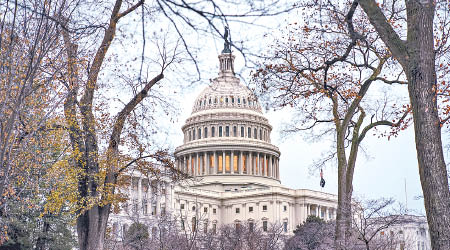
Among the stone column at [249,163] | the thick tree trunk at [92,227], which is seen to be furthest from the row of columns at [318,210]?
the thick tree trunk at [92,227]

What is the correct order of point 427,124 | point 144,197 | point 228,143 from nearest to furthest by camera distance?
point 427,124 → point 144,197 → point 228,143

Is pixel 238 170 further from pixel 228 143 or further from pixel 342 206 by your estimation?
pixel 342 206

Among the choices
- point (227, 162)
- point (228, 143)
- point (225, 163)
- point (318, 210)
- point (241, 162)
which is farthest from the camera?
point (227, 162)

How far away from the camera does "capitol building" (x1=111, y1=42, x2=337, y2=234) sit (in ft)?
359

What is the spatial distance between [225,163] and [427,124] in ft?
369

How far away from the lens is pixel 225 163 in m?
121

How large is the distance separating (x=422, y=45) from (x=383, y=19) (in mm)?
737

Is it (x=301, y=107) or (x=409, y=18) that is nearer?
(x=409, y=18)

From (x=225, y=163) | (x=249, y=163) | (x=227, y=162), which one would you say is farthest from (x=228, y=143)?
(x=249, y=163)

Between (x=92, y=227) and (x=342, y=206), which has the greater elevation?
(x=342, y=206)

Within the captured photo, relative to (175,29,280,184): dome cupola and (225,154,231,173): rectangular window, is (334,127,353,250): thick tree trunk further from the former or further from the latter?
(225,154,231,173): rectangular window

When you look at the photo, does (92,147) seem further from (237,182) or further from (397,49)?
(237,182)

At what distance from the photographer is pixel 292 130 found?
69.3ft

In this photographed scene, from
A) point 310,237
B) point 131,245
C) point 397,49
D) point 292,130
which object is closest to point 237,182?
point 310,237
